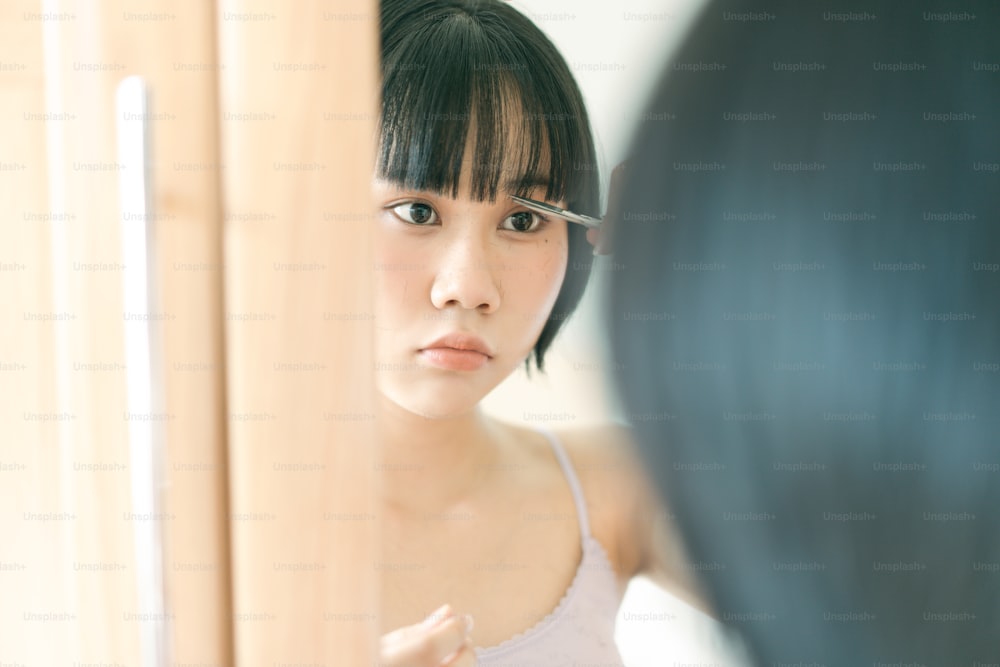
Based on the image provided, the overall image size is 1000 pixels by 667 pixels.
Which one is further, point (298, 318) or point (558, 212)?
point (558, 212)

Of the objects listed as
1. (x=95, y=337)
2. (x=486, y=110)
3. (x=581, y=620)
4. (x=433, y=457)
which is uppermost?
(x=486, y=110)

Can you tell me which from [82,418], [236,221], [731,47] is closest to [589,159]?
[731,47]

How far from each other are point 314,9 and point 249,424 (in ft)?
0.77

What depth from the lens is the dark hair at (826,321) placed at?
0.60 m

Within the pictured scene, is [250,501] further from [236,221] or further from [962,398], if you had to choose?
[962,398]

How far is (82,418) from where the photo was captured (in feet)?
1.57

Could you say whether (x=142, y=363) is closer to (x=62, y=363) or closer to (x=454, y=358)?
(x=62, y=363)

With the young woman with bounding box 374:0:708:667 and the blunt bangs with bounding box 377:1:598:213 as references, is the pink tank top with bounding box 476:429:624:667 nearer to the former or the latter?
the young woman with bounding box 374:0:708:667

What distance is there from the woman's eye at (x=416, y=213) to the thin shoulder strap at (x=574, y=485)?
0.18 meters

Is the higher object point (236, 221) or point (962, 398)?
point (236, 221)

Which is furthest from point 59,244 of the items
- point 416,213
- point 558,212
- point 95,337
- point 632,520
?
point 632,520

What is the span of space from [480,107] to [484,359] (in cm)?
17

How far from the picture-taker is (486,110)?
0.56 meters

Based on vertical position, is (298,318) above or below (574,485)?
above
